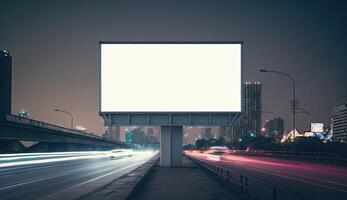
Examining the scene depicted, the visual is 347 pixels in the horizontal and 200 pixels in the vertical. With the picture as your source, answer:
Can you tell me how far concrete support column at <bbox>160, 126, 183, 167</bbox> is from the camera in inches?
1984

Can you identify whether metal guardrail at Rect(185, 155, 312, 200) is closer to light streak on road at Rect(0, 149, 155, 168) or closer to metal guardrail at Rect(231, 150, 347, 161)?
metal guardrail at Rect(231, 150, 347, 161)

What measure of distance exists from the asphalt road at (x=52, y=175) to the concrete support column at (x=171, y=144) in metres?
3.78

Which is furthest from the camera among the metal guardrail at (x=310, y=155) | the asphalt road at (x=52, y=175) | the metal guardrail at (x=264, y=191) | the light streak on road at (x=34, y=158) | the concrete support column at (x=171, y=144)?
the metal guardrail at (x=310, y=155)

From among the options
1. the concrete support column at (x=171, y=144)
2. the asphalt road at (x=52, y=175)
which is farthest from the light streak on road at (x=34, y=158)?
the concrete support column at (x=171, y=144)

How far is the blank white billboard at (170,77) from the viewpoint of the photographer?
157 ft

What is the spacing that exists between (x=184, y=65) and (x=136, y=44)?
5.11 m

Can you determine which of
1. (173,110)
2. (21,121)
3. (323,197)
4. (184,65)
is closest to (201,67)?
(184,65)

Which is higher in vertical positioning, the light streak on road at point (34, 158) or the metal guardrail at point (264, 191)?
the metal guardrail at point (264, 191)

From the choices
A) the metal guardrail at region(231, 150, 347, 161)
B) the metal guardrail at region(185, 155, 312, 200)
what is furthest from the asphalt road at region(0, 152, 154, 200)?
the metal guardrail at region(231, 150, 347, 161)

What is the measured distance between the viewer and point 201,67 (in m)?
47.9

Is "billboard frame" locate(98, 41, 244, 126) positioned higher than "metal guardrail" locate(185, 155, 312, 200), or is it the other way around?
"billboard frame" locate(98, 41, 244, 126)

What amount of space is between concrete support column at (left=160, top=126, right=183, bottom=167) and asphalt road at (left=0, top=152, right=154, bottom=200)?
3777 mm

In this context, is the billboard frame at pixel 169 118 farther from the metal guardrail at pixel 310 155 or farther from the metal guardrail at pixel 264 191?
the metal guardrail at pixel 264 191

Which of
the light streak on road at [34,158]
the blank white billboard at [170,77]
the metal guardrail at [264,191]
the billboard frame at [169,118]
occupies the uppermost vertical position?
the blank white billboard at [170,77]
